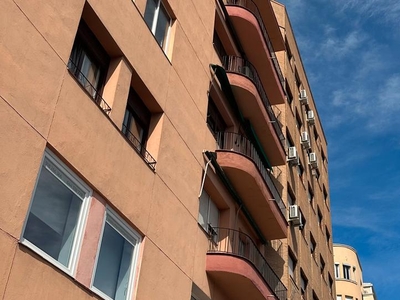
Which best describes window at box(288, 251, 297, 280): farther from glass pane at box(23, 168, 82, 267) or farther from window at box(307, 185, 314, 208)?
glass pane at box(23, 168, 82, 267)

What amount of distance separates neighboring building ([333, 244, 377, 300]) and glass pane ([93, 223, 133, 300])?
37.6 meters

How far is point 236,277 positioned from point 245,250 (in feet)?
10.2

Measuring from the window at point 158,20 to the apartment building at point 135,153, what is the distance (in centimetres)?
4

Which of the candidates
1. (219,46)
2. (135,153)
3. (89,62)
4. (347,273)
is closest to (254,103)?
(219,46)

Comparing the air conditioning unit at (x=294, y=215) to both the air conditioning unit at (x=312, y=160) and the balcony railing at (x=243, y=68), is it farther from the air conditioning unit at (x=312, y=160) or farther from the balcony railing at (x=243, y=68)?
the air conditioning unit at (x=312, y=160)

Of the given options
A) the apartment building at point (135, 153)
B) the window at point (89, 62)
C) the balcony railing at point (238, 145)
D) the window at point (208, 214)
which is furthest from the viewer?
the balcony railing at point (238, 145)

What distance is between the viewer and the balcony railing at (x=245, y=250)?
532 inches

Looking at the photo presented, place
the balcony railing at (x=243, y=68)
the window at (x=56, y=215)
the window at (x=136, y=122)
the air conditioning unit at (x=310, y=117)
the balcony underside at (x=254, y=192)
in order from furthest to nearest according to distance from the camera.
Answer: the air conditioning unit at (x=310, y=117) < the balcony railing at (x=243, y=68) < the balcony underside at (x=254, y=192) < the window at (x=136, y=122) < the window at (x=56, y=215)

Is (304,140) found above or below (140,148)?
above

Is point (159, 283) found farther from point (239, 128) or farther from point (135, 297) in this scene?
point (239, 128)

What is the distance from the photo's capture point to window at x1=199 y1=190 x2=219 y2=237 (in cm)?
1296

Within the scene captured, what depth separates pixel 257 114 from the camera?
1684 cm

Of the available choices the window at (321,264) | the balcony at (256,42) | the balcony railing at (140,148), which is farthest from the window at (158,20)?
the window at (321,264)

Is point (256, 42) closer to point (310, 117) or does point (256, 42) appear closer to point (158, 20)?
point (158, 20)
